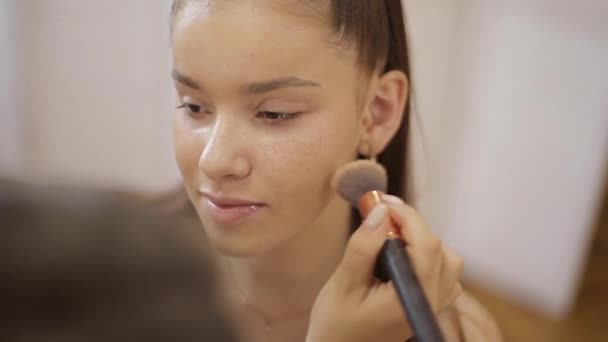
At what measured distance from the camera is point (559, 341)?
149cm

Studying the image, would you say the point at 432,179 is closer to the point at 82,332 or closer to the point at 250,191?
the point at 250,191

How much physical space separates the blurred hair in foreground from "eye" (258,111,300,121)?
0.39 m

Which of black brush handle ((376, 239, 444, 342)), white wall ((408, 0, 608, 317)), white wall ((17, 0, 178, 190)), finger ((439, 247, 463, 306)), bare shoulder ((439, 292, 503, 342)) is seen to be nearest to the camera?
black brush handle ((376, 239, 444, 342))

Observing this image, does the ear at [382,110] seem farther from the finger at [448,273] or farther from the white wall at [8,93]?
the white wall at [8,93]

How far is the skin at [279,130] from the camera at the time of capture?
571 mm

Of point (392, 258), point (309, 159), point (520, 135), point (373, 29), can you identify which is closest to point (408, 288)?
point (392, 258)

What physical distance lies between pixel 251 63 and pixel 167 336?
0.39 meters

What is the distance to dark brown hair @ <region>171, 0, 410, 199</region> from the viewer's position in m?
0.66

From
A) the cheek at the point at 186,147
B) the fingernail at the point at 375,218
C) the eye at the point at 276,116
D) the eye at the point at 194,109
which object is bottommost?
the fingernail at the point at 375,218

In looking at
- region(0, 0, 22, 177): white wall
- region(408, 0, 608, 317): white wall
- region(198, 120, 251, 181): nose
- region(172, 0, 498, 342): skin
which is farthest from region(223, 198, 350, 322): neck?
region(408, 0, 608, 317): white wall

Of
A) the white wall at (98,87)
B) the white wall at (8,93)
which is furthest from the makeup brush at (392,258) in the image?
the white wall at (8,93)

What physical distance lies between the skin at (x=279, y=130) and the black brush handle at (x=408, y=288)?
0.01 metres

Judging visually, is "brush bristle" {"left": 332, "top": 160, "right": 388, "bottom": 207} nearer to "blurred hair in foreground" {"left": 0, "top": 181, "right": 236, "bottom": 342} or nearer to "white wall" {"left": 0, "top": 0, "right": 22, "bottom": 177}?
"blurred hair in foreground" {"left": 0, "top": 181, "right": 236, "bottom": 342}

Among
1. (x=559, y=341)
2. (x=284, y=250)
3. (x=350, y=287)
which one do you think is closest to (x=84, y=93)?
(x=284, y=250)
